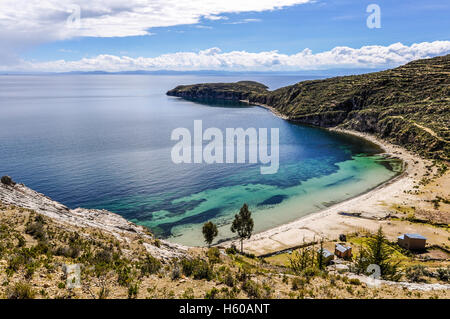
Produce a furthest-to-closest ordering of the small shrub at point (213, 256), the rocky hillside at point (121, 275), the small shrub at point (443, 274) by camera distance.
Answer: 1. the small shrub at point (443, 274)
2. the small shrub at point (213, 256)
3. the rocky hillside at point (121, 275)

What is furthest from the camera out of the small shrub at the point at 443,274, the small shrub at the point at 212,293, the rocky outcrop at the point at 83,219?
the rocky outcrop at the point at 83,219

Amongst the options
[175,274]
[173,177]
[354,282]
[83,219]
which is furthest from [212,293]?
[173,177]

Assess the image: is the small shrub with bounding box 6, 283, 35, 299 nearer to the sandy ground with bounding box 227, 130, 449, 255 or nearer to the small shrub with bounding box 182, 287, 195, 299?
the small shrub with bounding box 182, 287, 195, 299

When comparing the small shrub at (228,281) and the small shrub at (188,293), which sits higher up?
the small shrub at (188,293)

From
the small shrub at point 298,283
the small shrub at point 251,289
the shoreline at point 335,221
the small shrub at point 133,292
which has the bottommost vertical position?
the shoreline at point 335,221

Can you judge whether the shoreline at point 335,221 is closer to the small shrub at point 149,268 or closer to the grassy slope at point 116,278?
the grassy slope at point 116,278

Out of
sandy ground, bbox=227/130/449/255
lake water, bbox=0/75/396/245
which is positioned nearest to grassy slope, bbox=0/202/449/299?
sandy ground, bbox=227/130/449/255

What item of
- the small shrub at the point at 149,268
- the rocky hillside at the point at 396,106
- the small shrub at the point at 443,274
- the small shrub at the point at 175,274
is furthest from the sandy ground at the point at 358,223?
the rocky hillside at the point at 396,106
